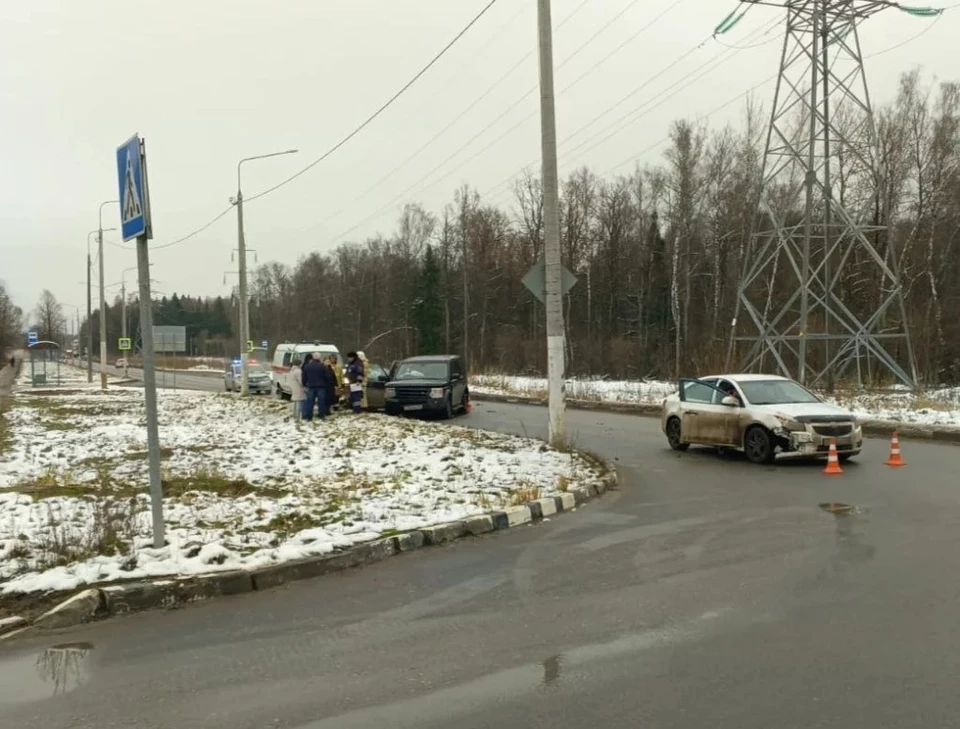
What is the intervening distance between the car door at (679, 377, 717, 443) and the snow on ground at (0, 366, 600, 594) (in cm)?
293

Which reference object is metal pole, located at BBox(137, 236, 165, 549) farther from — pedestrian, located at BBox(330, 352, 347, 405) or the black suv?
pedestrian, located at BBox(330, 352, 347, 405)

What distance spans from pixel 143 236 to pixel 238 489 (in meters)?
4.47

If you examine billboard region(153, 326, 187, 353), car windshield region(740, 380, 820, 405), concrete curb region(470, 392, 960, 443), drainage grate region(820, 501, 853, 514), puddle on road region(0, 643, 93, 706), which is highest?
billboard region(153, 326, 187, 353)

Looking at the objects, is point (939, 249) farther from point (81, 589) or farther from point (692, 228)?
point (81, 589)

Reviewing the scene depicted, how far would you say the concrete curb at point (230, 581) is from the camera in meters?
5.96

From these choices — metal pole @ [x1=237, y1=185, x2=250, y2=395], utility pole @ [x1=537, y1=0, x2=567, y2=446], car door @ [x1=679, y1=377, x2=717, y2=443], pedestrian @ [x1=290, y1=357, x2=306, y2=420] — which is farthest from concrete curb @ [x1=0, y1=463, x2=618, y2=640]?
metal pole @ [x1=237, y1=185, x2=250, y2=395]

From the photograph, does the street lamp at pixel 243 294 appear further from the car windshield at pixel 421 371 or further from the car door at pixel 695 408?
the car door at pixel 695 408

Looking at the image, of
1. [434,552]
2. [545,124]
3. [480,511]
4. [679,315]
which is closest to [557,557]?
[434,552]

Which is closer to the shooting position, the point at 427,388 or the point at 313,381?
the point at 313,381

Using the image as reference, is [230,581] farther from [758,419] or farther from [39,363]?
[39,363]

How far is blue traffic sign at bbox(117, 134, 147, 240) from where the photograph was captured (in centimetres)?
701

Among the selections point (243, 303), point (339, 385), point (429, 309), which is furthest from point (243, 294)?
point (429, 309)

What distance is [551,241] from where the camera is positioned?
15281 mm

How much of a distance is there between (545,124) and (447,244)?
2448 inches
